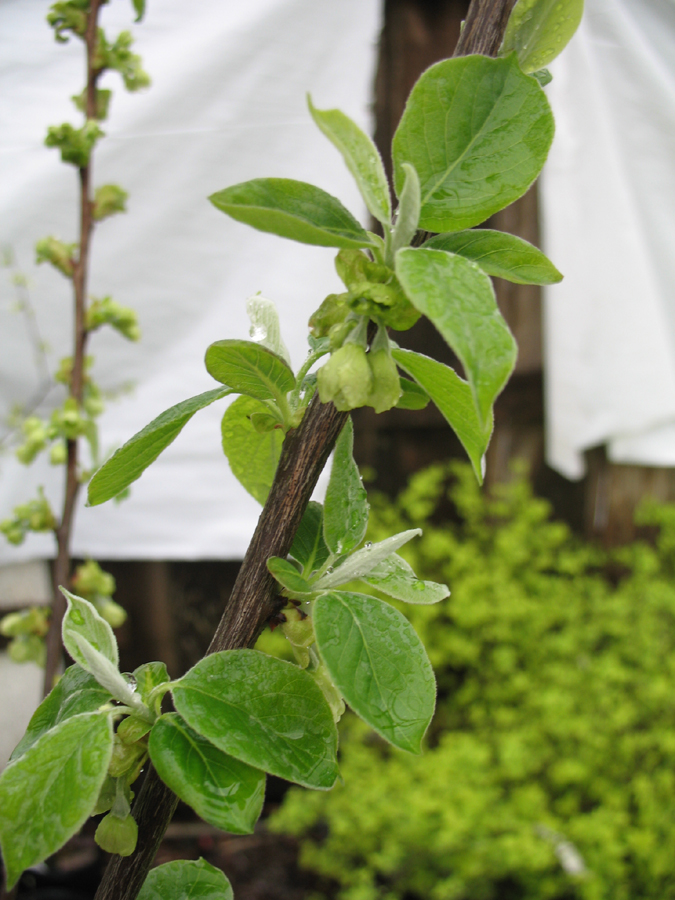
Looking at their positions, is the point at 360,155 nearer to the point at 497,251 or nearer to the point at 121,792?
the point at 497,251

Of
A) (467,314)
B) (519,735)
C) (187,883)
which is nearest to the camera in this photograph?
(467,314)

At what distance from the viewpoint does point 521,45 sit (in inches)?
→ 8.3

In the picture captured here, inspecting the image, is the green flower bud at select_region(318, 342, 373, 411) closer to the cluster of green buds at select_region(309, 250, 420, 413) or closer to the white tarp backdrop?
the cluster of green buds at select_region(309, 250, 420, 413)

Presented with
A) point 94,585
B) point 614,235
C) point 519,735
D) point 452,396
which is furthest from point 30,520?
point 614,235

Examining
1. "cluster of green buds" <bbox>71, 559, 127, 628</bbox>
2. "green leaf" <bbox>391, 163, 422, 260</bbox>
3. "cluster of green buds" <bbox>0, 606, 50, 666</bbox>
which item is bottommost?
"cluster of green buds" <bbox>0, 606, 50, 666</bbox>

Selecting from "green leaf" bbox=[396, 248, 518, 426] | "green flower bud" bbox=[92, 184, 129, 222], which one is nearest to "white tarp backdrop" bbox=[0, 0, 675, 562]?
"green flower bud" bbox=[92, 184, 129, 222]

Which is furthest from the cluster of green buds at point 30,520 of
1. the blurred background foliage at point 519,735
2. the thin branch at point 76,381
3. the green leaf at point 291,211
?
the blurred background foliage at point 519,735

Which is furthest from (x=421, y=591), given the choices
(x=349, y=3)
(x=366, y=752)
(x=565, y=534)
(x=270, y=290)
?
(x=565, y=534)

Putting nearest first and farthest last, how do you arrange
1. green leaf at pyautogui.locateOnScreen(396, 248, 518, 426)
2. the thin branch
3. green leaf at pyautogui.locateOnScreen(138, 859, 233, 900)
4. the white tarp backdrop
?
green leaf at pyautogui.locateOnScreen(396, 248, 518, 426)
green leaf at pyautogui.locateOnScreen(138, 859, 233, 900)
the thin branch
the white tarp backdrop

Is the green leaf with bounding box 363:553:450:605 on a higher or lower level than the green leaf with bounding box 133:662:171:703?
higher

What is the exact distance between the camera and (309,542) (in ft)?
0.85

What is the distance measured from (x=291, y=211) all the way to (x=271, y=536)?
9 centimetres

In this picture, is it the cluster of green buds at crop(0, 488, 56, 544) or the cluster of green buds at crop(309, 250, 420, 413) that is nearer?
the cluster of green buds at crop(309, 250, 420, 413)

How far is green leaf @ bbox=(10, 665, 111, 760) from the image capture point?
21cm
